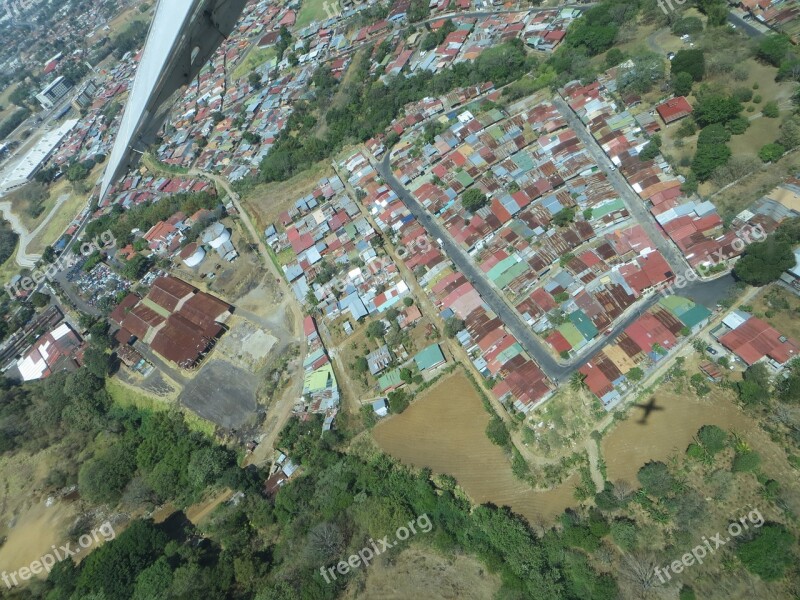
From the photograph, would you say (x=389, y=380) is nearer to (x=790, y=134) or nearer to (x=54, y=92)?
(x=790, y=134)

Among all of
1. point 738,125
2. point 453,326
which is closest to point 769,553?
point 453,326

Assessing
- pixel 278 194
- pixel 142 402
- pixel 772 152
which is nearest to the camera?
pixel 772 152

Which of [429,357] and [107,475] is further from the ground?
[107,475]

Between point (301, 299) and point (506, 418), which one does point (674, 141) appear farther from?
point (301, 299)

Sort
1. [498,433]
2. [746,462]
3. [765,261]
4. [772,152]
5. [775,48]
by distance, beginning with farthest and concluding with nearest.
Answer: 1. [775,48]
2. [772,152]
3. [498,433]
4. [765,261]
5. [746,462]

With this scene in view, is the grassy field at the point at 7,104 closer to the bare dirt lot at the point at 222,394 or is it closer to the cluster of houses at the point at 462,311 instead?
the bare dirt lot at the point at 222,394

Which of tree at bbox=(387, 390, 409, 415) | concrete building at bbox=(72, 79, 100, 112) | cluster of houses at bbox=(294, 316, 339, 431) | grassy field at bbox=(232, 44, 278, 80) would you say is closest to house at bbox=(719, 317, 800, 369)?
tree at bbox=(387, 390, 409, 415)

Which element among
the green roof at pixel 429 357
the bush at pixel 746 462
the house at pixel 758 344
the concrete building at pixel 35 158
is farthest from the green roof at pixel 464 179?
the concrete building at pixel 35 158
